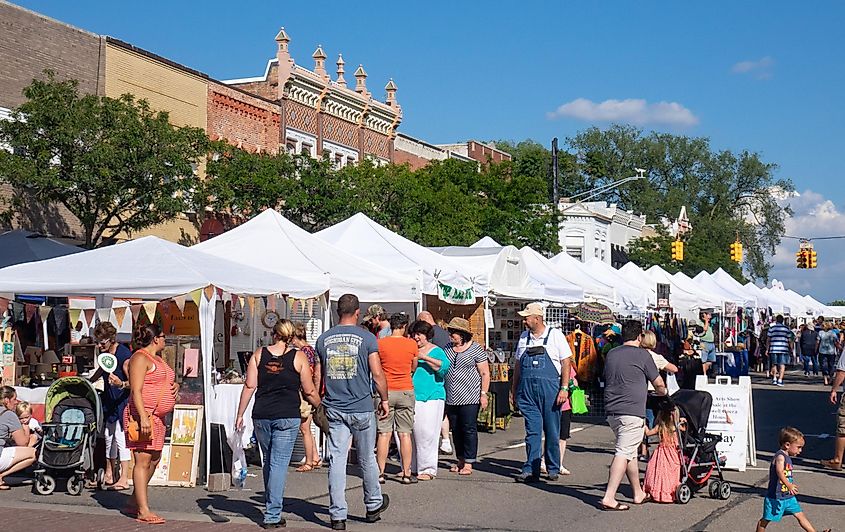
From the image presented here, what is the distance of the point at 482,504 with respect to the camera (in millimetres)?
10711

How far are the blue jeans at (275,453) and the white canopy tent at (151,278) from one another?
8.28ft

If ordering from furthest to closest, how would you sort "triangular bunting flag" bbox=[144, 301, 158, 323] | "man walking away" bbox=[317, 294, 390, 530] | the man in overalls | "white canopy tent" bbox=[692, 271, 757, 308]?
"white canopy tent" bbox=[692, 271, 757, 308], "triangular bunting flag" bbox=[144, 301, 158, 323], the man in overalls, "man walking away" bbox=[317, 294, 390, 530]

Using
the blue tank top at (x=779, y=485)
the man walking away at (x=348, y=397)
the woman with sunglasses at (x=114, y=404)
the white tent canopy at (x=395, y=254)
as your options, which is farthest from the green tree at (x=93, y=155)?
the blue tank top at (x=779, y=485)

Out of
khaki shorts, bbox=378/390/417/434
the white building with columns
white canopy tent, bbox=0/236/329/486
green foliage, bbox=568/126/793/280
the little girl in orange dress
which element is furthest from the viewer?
green foliage, bbox=568/126/793/280

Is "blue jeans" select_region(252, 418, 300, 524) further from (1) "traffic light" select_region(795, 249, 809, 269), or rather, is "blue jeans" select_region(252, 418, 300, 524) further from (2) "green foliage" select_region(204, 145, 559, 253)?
(1) "traffic light" select_region(795, 249, 809, 269)

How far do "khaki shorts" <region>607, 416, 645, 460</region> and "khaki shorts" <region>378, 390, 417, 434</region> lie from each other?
2265 millimetres

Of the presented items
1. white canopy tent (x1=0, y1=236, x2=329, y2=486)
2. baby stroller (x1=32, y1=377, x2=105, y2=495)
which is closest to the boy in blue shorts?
white canopy tent (x1=0, y1=236, x2=329, y2=486)

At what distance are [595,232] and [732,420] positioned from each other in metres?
53.9

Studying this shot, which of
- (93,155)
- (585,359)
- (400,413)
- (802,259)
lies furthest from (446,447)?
(802,259)

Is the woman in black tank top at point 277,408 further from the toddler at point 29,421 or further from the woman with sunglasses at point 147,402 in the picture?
the toddler at point 29,421

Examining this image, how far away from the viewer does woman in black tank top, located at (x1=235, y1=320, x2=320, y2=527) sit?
366 inches

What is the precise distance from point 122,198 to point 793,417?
1448 centimetres

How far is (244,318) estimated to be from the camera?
61.4 feet

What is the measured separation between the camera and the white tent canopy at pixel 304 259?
49.7 ft
